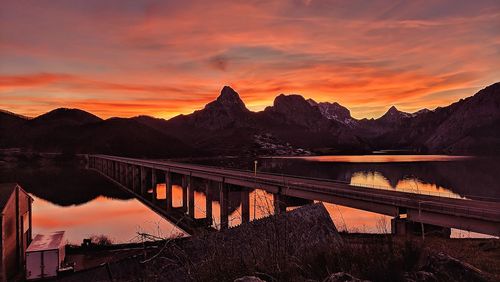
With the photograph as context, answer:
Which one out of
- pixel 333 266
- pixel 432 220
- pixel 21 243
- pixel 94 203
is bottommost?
pixel 94 203

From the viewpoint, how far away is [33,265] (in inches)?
1339

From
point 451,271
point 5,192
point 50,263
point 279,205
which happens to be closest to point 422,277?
point 451,271

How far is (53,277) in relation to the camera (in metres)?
33.2

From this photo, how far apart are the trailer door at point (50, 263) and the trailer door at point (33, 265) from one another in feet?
1.34

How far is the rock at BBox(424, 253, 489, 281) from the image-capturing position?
5.26 m

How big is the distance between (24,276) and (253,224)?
3479 centimetres

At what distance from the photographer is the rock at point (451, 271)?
526 cm

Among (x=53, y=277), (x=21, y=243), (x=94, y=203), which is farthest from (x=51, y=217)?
(x=53, y=277)

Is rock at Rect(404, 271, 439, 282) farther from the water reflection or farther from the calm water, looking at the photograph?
the water reflection

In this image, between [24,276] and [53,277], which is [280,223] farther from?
[24,276]

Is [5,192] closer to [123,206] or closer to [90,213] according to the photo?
[90,213]

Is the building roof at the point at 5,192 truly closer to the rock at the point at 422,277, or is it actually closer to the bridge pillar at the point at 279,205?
the bridge pillar at the point at 279,205

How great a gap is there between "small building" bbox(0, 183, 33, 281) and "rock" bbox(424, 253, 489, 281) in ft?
119

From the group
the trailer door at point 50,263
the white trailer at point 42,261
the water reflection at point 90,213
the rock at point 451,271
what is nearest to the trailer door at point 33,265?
the white trailer at point 42,261
